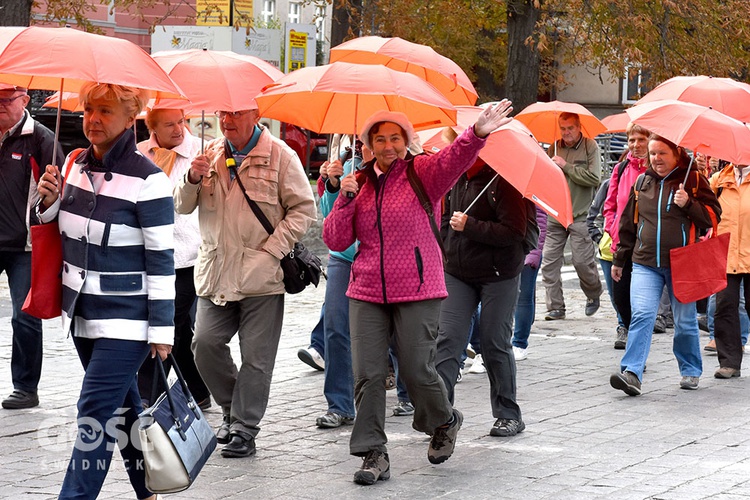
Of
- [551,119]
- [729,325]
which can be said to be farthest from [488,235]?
[551,119]

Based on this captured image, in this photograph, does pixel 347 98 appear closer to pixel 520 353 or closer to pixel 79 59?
pixel 79 59

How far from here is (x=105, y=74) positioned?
5152mm

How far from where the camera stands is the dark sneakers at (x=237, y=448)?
21.7 ft

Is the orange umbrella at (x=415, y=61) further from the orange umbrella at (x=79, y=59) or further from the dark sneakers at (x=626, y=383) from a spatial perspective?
the orange umbrella at (x=79, y=59)

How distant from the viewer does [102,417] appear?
16.7ft

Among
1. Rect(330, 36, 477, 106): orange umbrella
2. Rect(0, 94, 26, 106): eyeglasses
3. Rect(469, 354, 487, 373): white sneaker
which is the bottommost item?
Rect(469, 354, 487, 373): white sneaker

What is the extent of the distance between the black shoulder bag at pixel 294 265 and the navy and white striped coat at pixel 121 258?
1.57 metres

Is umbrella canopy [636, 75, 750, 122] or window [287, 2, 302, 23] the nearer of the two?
umbrella canopy [636, 75, 750, 122]

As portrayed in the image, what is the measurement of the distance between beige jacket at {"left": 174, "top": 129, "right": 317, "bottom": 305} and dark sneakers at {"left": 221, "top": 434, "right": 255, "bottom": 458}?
2.32ft

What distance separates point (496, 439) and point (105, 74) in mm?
3206

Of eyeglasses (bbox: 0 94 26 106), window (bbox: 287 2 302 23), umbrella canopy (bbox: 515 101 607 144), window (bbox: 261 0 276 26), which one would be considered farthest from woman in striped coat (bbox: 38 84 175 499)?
window (bbox: 287 2 302 23)

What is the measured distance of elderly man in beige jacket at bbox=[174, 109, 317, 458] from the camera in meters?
6.78

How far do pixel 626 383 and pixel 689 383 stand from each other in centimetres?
66

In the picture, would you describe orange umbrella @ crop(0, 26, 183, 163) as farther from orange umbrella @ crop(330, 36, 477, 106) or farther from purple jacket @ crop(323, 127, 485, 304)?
Answer: orange umbrella @ crop(330, 36, 477, 106)
